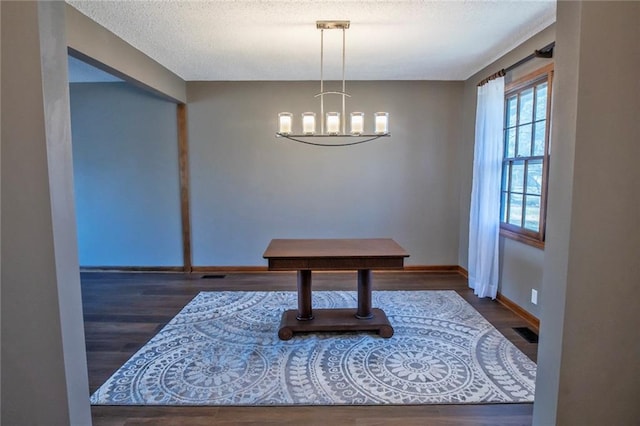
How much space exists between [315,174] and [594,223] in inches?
145

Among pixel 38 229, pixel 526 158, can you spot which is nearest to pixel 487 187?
pixel 526 158

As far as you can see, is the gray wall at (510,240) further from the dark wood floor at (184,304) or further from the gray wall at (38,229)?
the gray wall at (38,229)

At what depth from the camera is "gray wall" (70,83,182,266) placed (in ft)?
15.6

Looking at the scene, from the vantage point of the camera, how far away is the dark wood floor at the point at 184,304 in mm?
1968

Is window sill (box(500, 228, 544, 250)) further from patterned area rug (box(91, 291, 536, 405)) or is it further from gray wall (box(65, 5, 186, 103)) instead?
gray wall (box(65, 5, 186, 103))

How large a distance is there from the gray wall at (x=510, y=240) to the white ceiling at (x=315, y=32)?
97 millimetres

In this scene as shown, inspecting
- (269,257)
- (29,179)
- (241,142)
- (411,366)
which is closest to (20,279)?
(29,179)

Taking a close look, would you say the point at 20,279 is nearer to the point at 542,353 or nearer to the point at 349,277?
the point at 542,353

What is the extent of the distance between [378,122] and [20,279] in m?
2.56

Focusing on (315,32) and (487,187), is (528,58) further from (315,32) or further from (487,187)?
(315,32)

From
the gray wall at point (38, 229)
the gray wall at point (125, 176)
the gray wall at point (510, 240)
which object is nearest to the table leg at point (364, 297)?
the gray wall at point (510, 240)

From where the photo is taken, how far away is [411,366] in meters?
2.48

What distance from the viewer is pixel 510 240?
11.7 feet

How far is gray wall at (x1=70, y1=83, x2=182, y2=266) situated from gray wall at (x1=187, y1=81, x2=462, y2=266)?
37 centimetres
